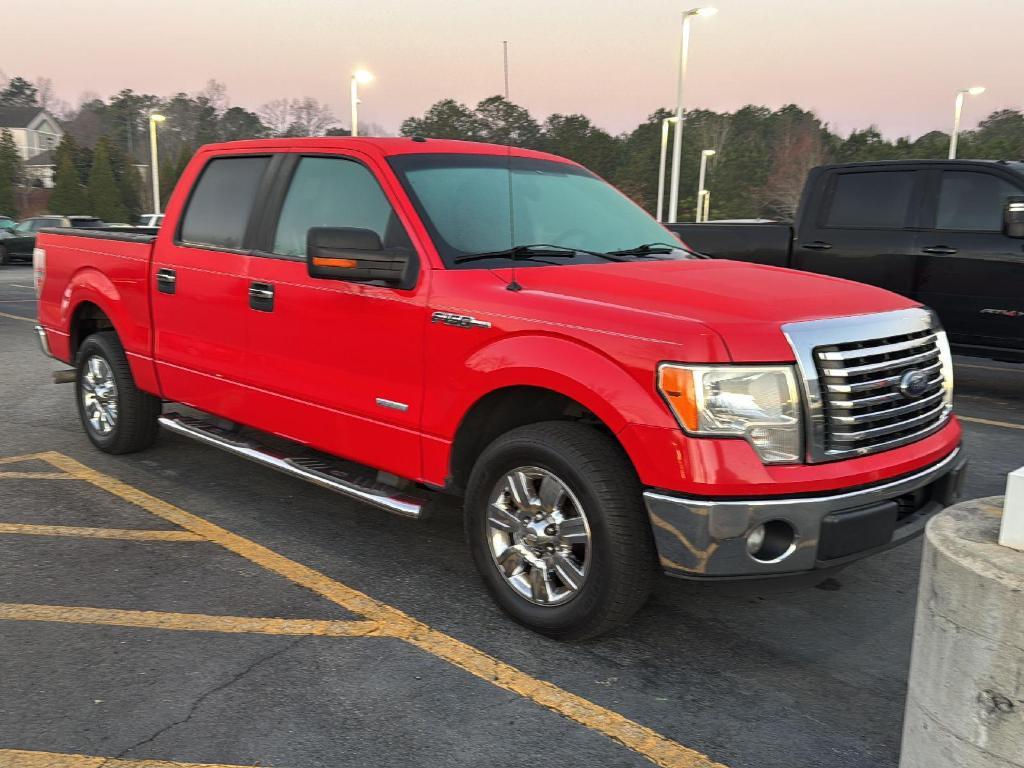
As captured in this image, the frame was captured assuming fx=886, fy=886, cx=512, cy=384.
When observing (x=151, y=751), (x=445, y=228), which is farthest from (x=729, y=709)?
(x=445, y=228)

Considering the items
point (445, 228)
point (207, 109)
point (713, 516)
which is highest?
point (207, 109)

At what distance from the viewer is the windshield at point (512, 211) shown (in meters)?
3.88

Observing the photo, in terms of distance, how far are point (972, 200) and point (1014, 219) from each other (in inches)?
29.1

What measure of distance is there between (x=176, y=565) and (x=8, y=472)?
2168 mm

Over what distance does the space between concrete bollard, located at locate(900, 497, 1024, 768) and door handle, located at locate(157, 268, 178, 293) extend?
13.7ft

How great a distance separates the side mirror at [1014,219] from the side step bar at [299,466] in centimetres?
600

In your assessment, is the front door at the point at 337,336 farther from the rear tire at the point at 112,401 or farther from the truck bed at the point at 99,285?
the rear tire at the point at 112,401

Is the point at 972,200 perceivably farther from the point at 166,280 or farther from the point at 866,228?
the point at 166,280

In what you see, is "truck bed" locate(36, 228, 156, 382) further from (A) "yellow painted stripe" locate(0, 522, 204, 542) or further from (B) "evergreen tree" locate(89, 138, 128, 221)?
(B) "evergreen tree" locate(89, 138, 128, 221)

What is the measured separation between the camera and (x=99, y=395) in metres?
5.88

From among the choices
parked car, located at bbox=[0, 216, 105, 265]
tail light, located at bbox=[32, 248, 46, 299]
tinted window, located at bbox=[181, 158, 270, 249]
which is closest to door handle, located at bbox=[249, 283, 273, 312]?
tinted window, located at bbox=[181, 158, 270, 249]

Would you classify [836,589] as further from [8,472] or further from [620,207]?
[8,472]

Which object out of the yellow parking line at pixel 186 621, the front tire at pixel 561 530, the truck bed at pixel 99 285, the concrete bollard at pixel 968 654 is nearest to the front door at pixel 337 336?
the front tire at pixel 561 530

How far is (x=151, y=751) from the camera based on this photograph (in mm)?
2707
